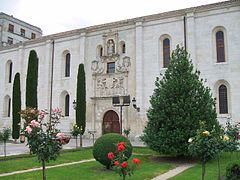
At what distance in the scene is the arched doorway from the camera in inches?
1078

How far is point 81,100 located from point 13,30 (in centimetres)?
2399

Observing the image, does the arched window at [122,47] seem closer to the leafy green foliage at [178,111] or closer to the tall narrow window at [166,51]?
the tall narrow window at [166,51]

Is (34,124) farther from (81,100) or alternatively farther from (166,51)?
(166,51)

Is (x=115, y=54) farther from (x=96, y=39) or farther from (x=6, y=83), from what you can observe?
(x=6, y=83)

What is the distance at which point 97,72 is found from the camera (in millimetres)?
28156

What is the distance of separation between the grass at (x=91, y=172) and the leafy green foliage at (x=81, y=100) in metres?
11.8

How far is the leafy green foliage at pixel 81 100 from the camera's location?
995 inches

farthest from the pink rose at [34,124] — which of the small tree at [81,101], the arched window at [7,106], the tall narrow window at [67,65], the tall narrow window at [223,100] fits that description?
the arched window at [7,106]

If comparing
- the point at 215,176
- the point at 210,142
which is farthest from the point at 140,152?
the point at 210,142

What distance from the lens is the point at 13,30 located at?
43.8 metres

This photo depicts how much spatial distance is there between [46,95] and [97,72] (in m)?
6.71

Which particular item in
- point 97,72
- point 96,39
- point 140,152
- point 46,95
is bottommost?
point 140,152

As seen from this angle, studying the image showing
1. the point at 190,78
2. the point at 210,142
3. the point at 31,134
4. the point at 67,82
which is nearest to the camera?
the point at 31,134

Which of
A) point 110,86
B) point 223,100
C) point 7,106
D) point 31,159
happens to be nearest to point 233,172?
point 31,159
